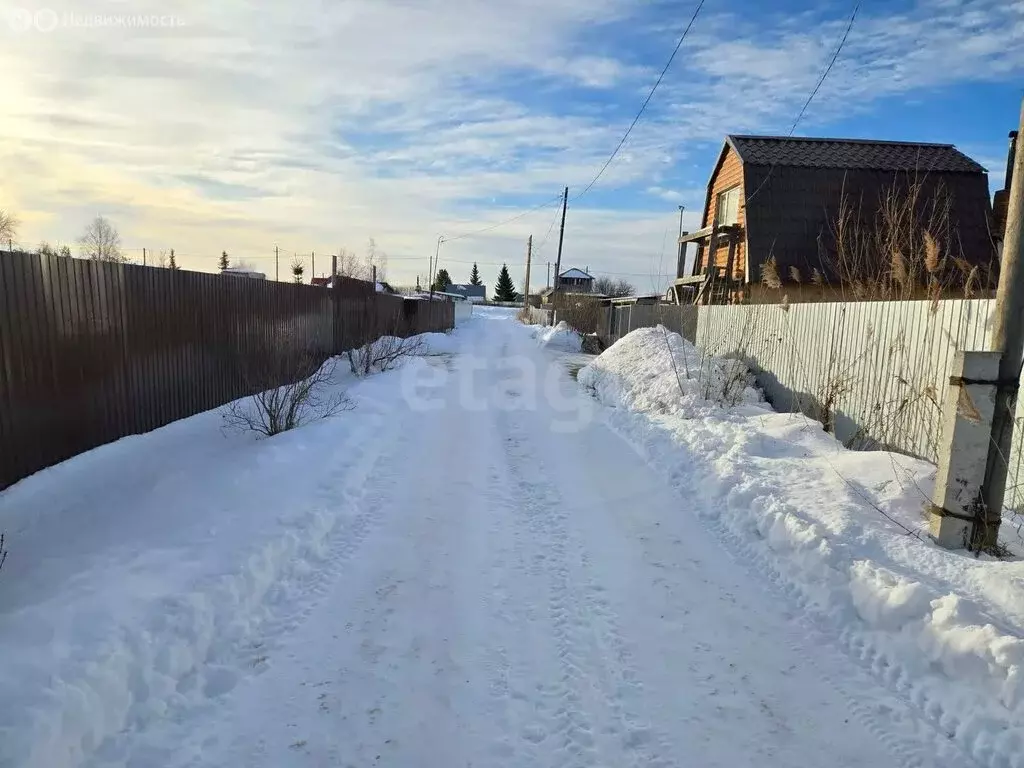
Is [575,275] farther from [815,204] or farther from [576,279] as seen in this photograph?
[815,204]

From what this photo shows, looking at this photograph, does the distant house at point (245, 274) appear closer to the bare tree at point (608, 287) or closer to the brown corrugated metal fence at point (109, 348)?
the brown corrugated metal fence at point (109, 348)

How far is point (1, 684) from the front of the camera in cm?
253

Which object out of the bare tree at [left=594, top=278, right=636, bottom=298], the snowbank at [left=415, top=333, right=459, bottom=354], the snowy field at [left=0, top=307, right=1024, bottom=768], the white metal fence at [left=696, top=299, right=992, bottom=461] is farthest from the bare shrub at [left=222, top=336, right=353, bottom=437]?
the bare tree at [left=594, top=278, right=636, bottom=298]

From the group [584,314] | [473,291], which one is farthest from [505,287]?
[584,314]

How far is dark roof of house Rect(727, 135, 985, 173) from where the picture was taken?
1628 cm

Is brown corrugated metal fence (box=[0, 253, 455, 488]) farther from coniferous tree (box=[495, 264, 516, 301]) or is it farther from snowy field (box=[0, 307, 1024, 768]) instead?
coniferous tree (box=[495, 264, 516, 301])

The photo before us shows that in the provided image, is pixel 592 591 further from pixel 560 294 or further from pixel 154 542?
pixel 560 294

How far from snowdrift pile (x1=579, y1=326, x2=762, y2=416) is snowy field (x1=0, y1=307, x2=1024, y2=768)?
9.54 feet

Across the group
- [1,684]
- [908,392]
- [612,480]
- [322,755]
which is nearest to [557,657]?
[322,755]

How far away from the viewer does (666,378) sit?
1059 cm

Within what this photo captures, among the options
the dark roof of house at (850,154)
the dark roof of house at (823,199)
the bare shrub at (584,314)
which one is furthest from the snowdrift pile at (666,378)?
the bare shrub at (584,314)

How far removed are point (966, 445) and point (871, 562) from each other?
1.15 m

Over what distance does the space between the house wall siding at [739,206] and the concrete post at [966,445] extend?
1275cm

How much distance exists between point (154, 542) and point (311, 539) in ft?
3.43
